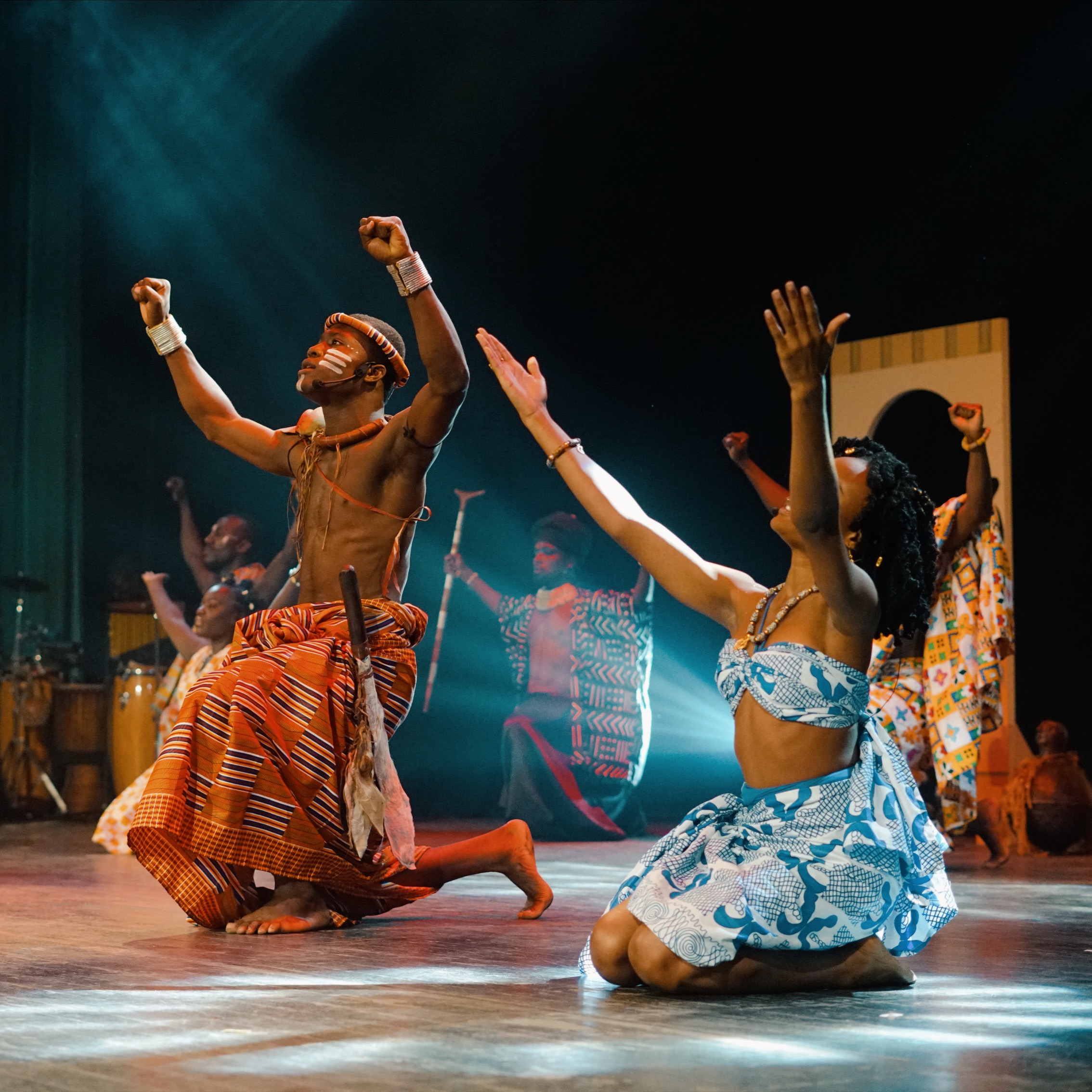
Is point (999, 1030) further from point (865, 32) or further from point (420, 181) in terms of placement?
point (420, 181)

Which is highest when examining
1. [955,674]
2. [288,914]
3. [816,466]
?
[816,466]

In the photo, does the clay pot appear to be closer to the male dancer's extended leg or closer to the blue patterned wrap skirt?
the blue patterned wrap skirt

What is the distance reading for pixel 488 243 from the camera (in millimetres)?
8969

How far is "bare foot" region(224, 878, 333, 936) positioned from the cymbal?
5.09 metres

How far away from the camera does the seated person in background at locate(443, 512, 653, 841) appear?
7.38 metres

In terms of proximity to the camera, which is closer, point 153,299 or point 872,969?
point 872,969

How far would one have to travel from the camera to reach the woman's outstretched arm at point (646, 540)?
3010 mm

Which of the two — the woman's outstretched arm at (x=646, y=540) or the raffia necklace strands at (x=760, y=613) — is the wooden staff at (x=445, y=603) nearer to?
the woman's outstretched arm at (x=646, y=540)

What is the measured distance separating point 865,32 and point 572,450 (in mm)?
5355

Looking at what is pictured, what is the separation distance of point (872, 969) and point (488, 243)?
267 inches

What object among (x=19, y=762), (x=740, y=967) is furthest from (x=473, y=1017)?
(x=19, y=762)

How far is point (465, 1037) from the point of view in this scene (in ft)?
7.34

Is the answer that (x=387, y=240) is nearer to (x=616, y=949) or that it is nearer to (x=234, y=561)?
(x=616, y=949)

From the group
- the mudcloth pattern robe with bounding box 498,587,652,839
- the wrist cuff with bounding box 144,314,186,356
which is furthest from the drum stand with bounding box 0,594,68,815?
the wrist cuff with bounding box 144,314,186,356
